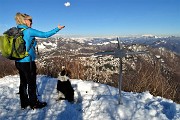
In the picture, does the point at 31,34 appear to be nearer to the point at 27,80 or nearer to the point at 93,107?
the point at 27,80

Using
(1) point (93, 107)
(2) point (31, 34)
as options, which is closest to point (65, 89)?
(1) point (93, 107)

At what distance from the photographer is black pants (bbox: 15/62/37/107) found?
235 inches

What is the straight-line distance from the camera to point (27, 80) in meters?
6.16

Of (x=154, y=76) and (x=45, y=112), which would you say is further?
(x=154, y=76)

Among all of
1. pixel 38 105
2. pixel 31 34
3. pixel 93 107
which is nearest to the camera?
pixel 31 34

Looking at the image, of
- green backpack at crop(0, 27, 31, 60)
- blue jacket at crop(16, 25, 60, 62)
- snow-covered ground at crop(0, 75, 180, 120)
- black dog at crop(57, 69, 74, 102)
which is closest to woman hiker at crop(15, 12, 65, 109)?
blue jacket at crop(16, 25, 60, 62)

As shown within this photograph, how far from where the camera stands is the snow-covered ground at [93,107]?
230 inches

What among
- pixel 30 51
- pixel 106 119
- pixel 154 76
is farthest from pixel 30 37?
pixel 154 76

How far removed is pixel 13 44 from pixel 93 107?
218cm

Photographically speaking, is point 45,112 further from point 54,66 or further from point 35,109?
point 54,66

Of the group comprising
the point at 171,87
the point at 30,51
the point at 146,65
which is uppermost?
the point at 30,51

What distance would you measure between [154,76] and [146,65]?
0.87m

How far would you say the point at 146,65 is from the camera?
9.54 metres

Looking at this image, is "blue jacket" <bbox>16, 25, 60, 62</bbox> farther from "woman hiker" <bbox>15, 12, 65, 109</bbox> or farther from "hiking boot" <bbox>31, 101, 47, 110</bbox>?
"hiking boot" <bbox>31, 101, 47, 110</bbox>
